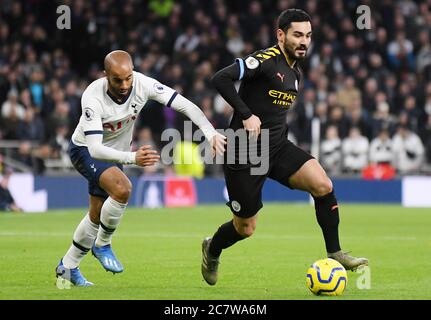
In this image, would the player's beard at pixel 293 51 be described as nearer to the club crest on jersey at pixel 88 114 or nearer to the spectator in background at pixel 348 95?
the club crest on jersey at pixel 88 114

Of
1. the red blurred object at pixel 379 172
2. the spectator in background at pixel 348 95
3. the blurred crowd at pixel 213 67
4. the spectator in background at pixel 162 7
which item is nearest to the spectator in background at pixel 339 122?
the blurred crowd at pixel 213 67

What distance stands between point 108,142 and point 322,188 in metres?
2.12

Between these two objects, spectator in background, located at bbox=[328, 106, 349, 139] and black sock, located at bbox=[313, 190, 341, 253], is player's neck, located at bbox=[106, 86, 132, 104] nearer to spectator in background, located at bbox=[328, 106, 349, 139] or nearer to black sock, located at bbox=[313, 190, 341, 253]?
black sock, located at bbox=[313, 190, 341, 253]

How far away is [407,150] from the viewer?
24391mm

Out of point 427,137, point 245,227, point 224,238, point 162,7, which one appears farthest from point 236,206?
point 162,7

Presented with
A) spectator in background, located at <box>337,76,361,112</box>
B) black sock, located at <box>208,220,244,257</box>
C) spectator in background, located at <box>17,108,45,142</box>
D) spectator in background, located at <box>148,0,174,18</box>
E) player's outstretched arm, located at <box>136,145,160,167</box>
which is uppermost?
spectator in background, located at <box>148,0,174,18</box>

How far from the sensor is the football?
884 centimetres

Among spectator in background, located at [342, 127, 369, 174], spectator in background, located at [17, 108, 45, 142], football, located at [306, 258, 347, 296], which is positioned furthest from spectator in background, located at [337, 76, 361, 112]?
football, located at [306, 258, 347, 296]

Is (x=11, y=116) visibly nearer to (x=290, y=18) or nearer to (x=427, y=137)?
(x=427, y=137)

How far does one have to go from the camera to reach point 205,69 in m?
25.2

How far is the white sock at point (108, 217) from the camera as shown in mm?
9664

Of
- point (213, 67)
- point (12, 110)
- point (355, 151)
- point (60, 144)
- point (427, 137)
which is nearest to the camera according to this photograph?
point (12, 110)

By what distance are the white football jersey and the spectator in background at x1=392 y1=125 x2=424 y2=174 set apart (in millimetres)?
14975
